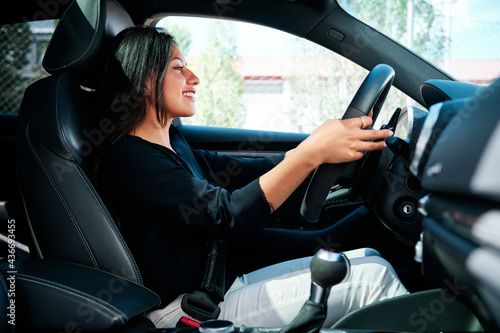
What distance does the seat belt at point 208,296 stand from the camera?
112 centimetres

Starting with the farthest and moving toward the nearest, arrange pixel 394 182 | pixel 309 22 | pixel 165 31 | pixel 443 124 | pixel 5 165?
1. pixel 5 165
2. pixel 309 22
3. pixel 165 31
4. pixel 394 182
5. pixel 443 124

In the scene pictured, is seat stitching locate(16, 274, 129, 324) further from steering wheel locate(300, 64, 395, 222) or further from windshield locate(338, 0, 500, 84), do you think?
windshield locate(338, 0, 500, 84)

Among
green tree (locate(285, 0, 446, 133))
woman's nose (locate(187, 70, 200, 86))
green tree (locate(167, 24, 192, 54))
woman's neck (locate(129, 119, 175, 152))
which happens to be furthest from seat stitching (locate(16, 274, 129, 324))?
green tree (locate(167, 24, 192, 54))

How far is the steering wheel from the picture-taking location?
40.1 inches

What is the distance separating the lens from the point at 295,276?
1197 mm

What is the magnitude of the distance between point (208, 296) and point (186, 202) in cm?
23

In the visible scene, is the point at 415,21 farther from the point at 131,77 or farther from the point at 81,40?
the point at 81,40

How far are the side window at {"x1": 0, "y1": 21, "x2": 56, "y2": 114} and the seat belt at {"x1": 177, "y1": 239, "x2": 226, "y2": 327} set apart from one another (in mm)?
1854

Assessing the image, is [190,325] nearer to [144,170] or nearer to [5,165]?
[144,170]

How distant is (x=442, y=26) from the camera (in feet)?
6.28

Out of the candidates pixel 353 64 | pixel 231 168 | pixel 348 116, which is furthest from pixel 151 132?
pixel 353 64

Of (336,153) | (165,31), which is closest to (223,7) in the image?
(165,31)

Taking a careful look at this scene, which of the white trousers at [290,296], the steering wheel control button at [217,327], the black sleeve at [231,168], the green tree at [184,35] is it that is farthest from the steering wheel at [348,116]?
the green tree at [184,35]

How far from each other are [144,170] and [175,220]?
5.6 inches
